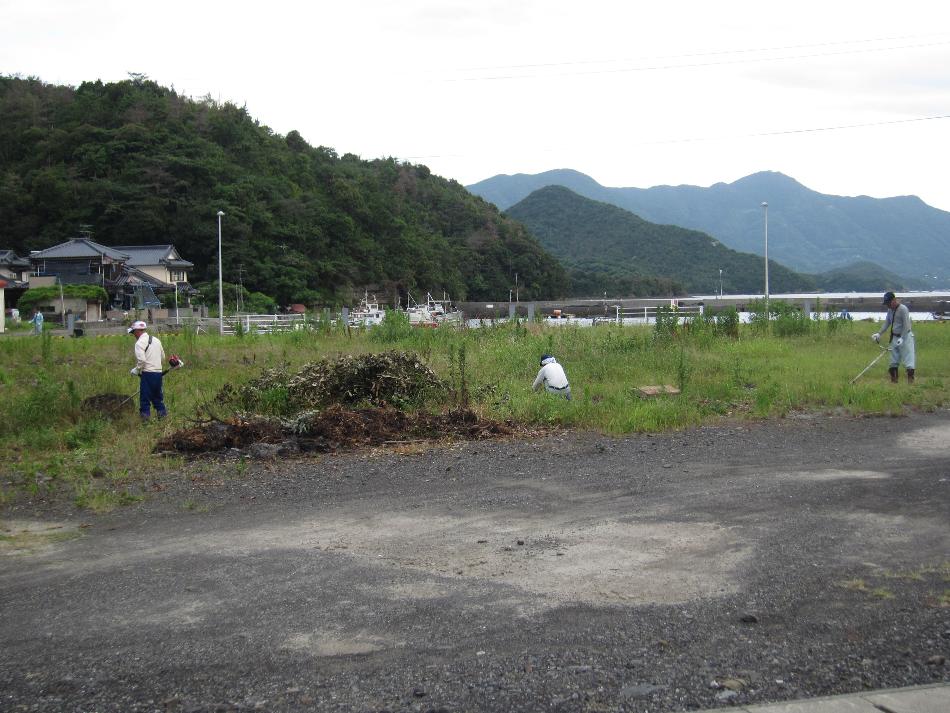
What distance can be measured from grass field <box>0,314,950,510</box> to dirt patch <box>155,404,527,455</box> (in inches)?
18.8

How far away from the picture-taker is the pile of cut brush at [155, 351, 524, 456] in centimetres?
922

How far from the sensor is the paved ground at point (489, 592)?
3.40m

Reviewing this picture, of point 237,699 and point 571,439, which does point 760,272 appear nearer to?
point 571,439

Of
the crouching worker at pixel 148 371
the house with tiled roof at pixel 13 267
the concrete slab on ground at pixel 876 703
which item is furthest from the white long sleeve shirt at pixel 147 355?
the house with tiled roof at pixel 13 267

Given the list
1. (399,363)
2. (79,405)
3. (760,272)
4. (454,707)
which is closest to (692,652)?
(454,707)

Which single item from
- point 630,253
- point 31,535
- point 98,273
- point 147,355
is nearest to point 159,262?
point 98,273

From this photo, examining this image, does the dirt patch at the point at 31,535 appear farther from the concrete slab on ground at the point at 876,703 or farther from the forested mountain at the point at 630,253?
the forested mountain at the point at 630,253

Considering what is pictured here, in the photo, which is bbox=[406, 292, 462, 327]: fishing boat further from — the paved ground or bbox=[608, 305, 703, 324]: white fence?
the paved ground

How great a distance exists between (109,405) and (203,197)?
181ft

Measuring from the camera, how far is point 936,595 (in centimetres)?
427

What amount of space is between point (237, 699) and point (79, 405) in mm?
8887

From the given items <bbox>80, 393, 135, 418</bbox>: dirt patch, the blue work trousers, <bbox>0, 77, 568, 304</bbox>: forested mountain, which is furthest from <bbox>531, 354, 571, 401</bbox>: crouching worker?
<bbox>0, 77, 568, 304</bbox>: forested mountain

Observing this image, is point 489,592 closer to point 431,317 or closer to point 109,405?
point 109,405

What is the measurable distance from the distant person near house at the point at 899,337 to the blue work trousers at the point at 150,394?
11.2m
